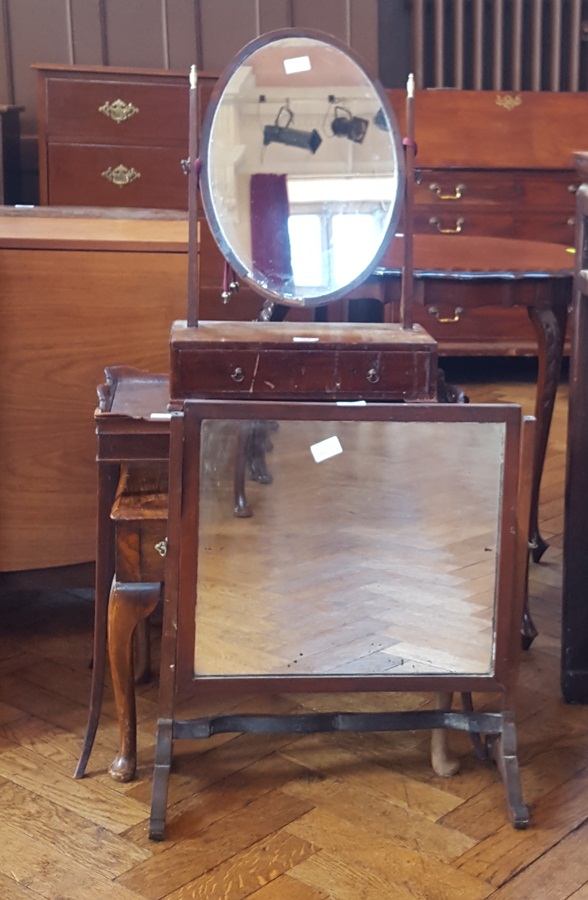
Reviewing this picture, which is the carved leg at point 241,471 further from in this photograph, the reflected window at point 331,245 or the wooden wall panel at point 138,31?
the wooden wall panel at point 138,31

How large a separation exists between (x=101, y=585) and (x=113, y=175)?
2308 mm

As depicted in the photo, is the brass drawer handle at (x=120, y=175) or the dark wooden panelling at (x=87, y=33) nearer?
the brass drawer handle at (x=120, y=175)

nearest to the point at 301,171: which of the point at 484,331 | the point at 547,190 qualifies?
the point at 484,331

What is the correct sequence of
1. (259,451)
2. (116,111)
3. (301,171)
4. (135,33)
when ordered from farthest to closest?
(135,33), (116,111), (301,171), (259,451)

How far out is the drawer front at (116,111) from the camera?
11.9ft

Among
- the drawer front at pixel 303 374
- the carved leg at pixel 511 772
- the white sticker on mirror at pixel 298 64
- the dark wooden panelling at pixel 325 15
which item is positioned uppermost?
the dark wooden panelling at pixel 325 15

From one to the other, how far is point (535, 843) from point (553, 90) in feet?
11.5

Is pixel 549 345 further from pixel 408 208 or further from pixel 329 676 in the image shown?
pixel 329 676

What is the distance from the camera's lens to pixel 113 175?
370 centimetres

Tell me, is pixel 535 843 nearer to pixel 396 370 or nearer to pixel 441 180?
pixel 396 370

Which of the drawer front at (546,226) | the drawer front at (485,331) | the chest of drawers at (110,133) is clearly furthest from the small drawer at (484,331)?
the chest of drawers at (110,133)

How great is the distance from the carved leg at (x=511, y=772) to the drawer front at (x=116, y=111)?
262 centimetres

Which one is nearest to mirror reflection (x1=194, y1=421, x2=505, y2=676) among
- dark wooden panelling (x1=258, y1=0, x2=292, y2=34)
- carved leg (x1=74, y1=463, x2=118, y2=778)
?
carved leg (x1=74, y1=463, x2=118, y2=778)

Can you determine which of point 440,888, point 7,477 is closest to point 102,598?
point 7,477
